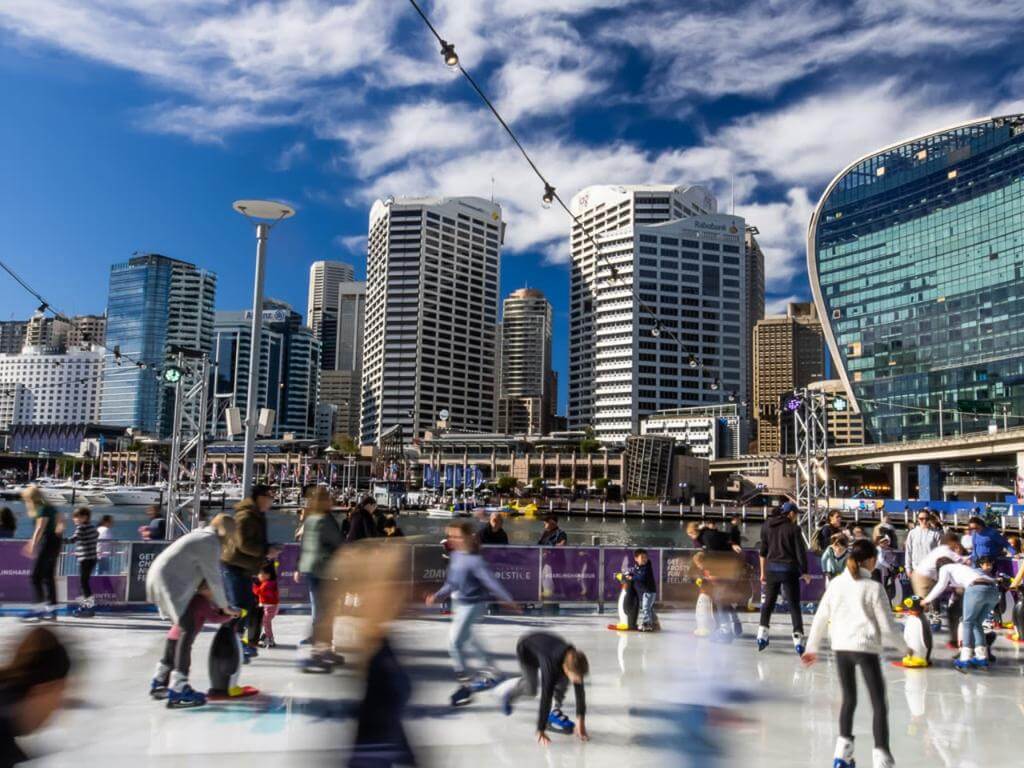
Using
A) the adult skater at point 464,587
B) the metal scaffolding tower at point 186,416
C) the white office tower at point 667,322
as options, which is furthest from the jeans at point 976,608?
the white office tower at point 667,322

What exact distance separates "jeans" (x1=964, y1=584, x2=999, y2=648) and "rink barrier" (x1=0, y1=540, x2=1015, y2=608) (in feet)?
10.2

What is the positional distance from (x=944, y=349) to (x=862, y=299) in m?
16.3

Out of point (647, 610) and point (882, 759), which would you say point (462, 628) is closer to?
point (882, 759)

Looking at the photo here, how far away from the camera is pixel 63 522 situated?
10547 millimetres

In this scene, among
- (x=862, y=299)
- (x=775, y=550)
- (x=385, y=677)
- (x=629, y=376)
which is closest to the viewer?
(x=385, y=677)

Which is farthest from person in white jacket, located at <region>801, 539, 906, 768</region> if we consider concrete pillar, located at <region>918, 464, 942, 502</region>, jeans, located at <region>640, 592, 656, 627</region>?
concrete pillar, located at <region>918, 464, 942, 502</region>

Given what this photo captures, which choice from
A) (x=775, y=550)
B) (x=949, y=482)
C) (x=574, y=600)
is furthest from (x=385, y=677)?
(x=949, y=482)

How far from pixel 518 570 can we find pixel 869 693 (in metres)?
8.21

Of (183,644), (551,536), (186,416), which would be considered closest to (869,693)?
(183,644)

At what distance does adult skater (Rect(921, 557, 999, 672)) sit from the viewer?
9445 millimetres

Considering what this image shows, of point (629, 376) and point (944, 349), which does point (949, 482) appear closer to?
point (944, 349)

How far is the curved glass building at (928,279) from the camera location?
98.4 meters

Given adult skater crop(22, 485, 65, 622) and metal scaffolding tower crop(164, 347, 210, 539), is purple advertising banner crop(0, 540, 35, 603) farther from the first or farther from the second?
metal scaffolding tower crop(164, 347, 210, 539)

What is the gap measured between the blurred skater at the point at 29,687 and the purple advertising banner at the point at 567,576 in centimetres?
1105
